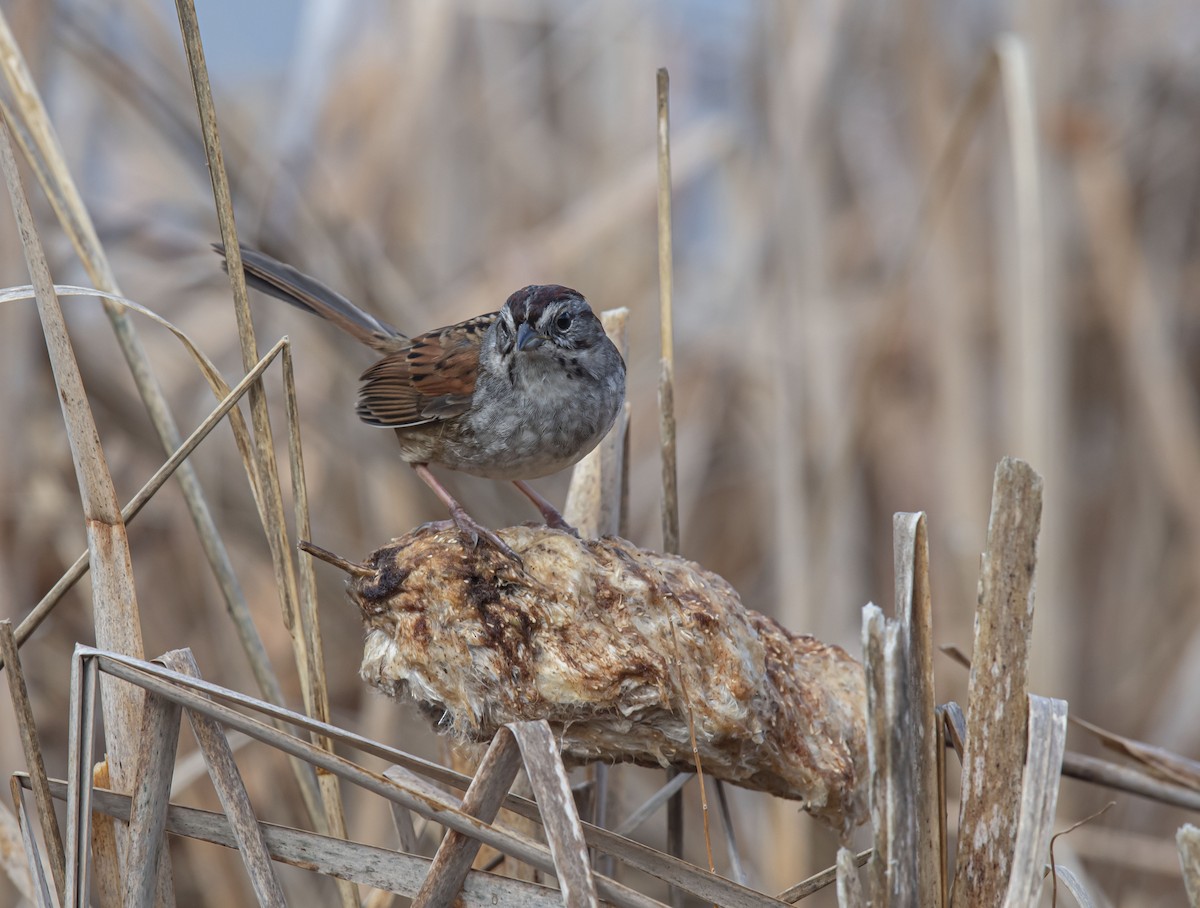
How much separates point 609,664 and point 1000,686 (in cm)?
44

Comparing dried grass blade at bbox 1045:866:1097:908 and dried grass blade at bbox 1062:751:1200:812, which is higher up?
dried grass blade at bbox 1062:751:1200:812

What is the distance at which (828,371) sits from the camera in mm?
3344

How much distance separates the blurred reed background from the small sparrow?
26.1 inches

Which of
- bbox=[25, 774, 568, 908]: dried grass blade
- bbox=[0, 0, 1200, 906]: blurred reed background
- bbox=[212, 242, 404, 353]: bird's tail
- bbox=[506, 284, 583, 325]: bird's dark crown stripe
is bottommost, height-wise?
bbox=[25, 774, 568, 908]: dried grass blade

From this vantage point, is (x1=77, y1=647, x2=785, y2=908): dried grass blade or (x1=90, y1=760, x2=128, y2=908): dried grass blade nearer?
(x1=77, y1=647, x2=785, y2=908): dried grass blade

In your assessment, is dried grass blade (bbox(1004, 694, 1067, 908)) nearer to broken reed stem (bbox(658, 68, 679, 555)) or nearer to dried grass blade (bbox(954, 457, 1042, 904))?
dried grass blade (bbox(954, 457, 1042, 904))

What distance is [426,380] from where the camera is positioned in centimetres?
241

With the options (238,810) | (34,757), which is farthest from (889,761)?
(34,757)

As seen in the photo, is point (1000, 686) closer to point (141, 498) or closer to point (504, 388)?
point (141, 498)

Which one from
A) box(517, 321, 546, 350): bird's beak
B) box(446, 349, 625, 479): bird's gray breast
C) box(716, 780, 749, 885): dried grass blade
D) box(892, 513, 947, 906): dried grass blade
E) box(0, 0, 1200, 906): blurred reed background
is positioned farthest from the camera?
box(0, 0, 1200, 906): blurred reed background

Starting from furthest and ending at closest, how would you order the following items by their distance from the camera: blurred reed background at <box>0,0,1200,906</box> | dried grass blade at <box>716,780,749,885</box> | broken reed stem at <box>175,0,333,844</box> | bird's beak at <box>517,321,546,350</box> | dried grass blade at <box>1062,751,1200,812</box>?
blurred reed background at <box>0,0,1200,906</box> < bird's beak at <box>517,321,546,350</box> < dried grass blade at <box>716,780,749,885</box> < dried grass blade at <box>1062,751,1200,812</box> < broken reed stem at <box>175,0,333,844</box>

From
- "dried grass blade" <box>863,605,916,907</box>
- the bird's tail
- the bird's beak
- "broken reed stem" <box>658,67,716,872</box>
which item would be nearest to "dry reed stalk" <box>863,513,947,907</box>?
"dried grass blade" <box>863,605,916,907</box>

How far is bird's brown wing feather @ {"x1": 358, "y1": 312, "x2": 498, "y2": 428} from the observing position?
7.73 feet

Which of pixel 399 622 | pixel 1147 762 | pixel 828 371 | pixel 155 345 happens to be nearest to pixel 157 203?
pixel 155 345
